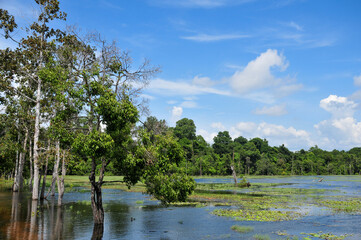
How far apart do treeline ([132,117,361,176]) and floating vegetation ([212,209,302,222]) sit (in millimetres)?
118424

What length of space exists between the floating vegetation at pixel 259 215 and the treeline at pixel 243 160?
118 meters

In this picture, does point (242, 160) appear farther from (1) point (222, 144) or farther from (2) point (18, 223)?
(2) point (18, 223)

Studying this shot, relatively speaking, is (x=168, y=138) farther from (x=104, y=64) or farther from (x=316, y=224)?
(x=316, y=224)

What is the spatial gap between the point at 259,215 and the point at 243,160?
146874 millimetres

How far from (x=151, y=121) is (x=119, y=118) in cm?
371

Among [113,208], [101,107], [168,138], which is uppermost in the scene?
[101,107]

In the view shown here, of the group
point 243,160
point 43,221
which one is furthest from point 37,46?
point 243,160

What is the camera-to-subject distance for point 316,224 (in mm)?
28203

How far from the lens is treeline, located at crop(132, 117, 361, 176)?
158250 mm

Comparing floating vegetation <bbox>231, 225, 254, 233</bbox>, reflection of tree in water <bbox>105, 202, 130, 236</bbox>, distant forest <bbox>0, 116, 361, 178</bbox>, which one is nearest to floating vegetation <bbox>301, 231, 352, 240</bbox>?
floating vegetation <bbox>231, 225, 254, 233</bbox>

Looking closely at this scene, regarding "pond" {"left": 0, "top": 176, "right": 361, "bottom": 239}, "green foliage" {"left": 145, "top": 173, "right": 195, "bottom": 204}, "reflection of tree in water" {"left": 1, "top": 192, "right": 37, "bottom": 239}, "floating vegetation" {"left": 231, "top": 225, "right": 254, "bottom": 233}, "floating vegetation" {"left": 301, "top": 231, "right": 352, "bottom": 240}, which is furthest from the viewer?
"floating vegetation" {"left": 231, "top": 225, "right": 254, "bottom": 233}

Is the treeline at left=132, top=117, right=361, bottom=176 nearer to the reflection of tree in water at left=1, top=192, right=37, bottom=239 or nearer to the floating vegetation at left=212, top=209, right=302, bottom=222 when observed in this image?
the floating vegetation at left=212, top=209, right=302, bottom=222

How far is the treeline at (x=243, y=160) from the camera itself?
158 m

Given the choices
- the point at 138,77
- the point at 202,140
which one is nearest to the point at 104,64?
the point at 138,77
